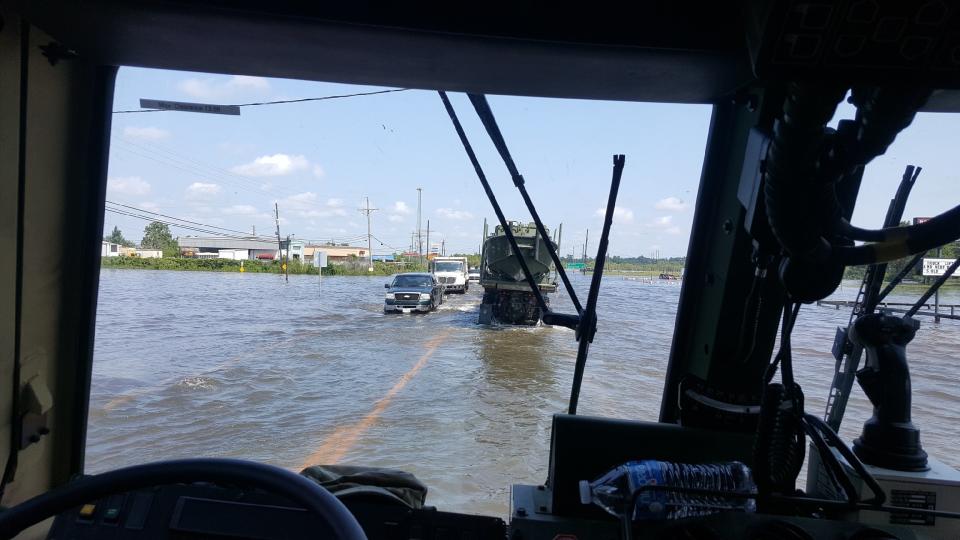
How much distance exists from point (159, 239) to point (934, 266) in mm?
5120

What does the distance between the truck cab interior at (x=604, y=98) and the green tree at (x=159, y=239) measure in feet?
4.41

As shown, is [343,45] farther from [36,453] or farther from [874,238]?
[36,453]

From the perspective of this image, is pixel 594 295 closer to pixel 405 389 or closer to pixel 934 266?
pixel 934 266

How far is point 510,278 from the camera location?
741 inches

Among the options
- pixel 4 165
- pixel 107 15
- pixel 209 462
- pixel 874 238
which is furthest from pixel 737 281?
pixel 4 165

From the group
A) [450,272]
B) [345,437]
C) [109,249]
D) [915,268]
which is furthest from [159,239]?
[450,272]

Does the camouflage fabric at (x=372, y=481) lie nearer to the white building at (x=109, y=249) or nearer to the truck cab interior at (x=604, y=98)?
the truck cab interior at (x=604, y=98)

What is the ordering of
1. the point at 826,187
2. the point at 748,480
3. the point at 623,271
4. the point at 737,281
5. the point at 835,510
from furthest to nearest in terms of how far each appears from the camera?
the point at 623,271
the point at 737,281
the point at 748,480
the point at 835,510
the point at 826,187

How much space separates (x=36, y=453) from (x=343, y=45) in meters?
2.13

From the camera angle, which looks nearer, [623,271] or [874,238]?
[874,238]

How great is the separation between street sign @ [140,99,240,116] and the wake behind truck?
28587 millimetres

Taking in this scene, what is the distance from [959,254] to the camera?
2.36m

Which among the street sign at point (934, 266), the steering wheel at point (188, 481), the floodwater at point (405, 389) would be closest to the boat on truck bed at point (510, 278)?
the floodwater at point (405, 389)

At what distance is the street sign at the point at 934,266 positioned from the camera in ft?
8.18
